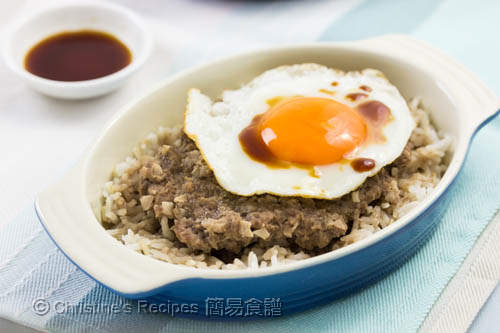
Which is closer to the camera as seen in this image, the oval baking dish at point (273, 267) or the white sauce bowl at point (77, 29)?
the oval baking dish at point (273, 267)

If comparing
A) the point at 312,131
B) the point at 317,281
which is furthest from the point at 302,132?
the point at 317,281

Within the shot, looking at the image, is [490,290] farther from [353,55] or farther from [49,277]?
[49,277]

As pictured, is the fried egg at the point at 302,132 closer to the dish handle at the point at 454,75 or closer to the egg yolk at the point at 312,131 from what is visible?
the egg yolk at the point at 312,131

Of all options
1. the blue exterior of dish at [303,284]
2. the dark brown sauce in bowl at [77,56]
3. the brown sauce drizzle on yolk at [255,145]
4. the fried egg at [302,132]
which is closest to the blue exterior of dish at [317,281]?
the blue exterior of dish at [303,284]

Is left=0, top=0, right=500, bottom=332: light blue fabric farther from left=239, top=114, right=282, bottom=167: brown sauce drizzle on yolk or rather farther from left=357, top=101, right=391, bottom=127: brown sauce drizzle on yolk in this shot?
left=239, top=114, right=282, bottom=167: brown sauce drizzle on yolk

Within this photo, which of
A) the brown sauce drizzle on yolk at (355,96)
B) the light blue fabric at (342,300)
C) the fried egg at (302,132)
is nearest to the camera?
the light blue fabric at (342,300)

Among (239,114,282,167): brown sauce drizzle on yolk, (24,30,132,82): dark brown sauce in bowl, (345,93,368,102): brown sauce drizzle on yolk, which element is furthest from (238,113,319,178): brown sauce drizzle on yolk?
(24,30,132,82): dark brown sauce in bowl

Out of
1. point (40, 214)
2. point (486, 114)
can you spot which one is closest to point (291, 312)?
point (40, 214)
